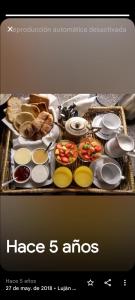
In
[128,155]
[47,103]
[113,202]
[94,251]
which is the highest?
[47,103]

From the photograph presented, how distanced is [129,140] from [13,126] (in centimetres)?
29

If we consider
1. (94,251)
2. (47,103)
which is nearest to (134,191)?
(94,251)

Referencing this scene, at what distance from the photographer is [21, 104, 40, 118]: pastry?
0.98 meters

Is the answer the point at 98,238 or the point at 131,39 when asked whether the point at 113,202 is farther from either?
the point at 131,39

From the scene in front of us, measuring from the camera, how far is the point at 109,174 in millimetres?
→ 962

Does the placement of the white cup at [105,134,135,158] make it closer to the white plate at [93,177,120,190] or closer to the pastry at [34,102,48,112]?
the white plate at [93,177,120,190]

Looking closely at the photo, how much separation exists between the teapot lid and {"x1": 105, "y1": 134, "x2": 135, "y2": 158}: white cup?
0.08 metres

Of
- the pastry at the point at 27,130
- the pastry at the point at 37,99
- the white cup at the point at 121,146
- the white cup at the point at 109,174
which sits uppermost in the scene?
the pastry at the point at 37,99

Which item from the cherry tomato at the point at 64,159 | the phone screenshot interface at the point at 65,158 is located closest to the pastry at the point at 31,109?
the phone screenshot interface at the point at 65,158

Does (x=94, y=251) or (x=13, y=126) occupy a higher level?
(x=13, y=126)

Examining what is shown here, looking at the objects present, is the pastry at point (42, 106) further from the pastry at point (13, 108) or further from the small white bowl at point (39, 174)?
the small white bowl at point (39, 174)

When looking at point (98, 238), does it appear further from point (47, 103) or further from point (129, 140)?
point (47, 103)

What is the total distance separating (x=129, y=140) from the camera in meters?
0.97

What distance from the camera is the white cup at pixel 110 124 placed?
39.9 inches
